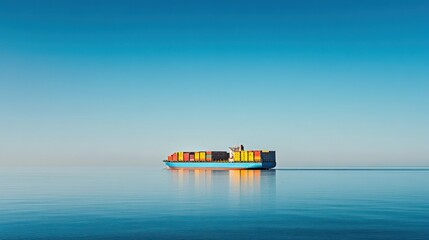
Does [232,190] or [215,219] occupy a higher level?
[215,219]

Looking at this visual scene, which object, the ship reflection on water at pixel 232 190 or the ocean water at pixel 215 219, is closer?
the ocean water at pixel 215 219

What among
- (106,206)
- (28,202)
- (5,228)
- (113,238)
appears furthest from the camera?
(28,202)

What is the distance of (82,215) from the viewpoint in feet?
175

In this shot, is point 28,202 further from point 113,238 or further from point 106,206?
point 113,238

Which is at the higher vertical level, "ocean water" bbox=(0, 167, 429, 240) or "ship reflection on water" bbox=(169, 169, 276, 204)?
"ocean water" bbox=(0, 167, 429, 240)

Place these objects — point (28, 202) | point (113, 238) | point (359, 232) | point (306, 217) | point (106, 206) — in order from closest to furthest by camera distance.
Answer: point (113, 238), point (359, 232), point (306, 217), point (106, 206), point (28, 202)

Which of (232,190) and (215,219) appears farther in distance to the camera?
(232,190)

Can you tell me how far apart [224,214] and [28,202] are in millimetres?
33039

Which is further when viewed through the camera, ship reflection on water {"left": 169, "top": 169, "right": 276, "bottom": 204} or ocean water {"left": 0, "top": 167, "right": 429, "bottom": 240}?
ship reflection on water {"left": 169, "top": 169, "right": 276, "bottom": 204}

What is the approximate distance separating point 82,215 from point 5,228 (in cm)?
1043

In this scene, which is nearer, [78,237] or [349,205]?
[78,237]

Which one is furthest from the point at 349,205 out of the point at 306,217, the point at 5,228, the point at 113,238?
the point at 5,228

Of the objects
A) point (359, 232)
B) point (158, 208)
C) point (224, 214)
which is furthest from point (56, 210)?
point (359, 232)

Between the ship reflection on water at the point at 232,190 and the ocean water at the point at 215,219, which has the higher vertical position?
the ocean water at the point at 215,219
